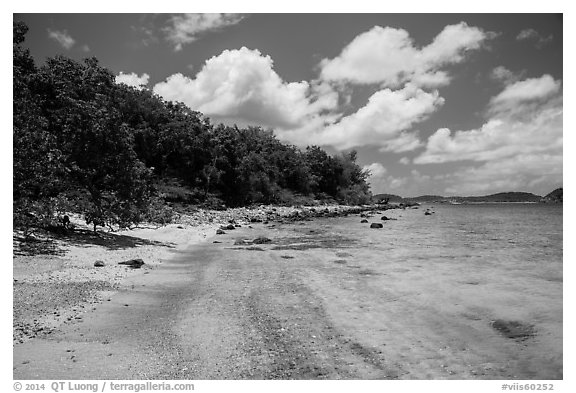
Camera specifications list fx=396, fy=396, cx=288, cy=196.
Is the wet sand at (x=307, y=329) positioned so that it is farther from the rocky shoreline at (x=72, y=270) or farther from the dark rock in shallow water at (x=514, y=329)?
the rocky shoreline at (x=72, y=270)

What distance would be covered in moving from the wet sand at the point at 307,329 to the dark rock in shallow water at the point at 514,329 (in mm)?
56

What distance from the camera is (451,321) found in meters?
7.83

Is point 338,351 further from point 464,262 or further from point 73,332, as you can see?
point 464,262

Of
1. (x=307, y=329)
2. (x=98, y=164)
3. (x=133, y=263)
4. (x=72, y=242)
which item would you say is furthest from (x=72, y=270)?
(x=98, y=164)

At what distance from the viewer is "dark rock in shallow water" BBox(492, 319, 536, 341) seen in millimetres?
7029

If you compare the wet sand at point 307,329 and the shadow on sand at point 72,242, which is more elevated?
the shadow on sand at point 72,242

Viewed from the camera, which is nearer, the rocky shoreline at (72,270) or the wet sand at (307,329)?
the wet sand at (307,329)

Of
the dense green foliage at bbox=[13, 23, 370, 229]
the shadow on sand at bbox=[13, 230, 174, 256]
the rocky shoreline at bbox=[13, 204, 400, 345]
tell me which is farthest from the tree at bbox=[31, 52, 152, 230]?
the rocky shoreline at bbox=[13, 204, 400, 345]

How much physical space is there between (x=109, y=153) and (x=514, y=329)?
17.2 metres

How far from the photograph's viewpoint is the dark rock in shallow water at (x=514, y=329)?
7.03 m

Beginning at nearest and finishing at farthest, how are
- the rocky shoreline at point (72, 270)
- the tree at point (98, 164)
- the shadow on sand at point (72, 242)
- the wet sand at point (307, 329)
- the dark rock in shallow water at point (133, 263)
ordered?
the wet sand at point (307, 329)
the rocky shoreline at point (72, 270)
the dark rock in shallow water at point (133, 263)
the shadow on sand at point (72, 242)
the tree at point (98, 164)

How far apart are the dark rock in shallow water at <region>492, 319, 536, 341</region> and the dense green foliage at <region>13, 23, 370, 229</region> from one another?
11.3 m

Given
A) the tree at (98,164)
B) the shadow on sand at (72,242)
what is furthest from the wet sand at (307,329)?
the tree at (98,164)

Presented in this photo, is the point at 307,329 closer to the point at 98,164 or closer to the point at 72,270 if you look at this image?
the point at 72,270
